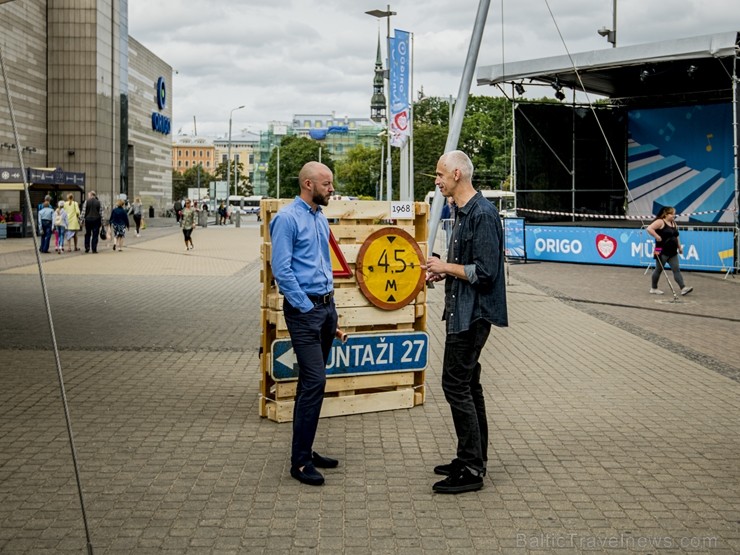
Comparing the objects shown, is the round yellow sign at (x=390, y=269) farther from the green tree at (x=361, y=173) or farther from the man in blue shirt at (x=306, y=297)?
the green tree at (x=361, y=173)

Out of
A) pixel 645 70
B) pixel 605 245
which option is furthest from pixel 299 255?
pixel 645 70

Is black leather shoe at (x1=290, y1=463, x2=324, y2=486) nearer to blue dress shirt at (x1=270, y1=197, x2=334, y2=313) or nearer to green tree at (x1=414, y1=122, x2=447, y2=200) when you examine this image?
blue dress shirt at (x1=270, y1=197, x2=334, y2=313)

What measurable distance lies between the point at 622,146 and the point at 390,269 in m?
24.8

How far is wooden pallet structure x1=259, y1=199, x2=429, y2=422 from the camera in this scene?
696 cm

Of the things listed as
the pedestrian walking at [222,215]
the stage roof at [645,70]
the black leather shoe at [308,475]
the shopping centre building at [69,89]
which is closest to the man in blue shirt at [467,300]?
the black leather shoe at [308,475]

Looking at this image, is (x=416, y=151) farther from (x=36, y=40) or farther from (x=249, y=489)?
(x=249, y=489)

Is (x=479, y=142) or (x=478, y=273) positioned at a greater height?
(x=479, y=142)

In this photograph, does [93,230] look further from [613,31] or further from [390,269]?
[390,269]

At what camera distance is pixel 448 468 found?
555cm

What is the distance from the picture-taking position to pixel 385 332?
7.39 meters

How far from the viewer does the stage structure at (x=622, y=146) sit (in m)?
26.3

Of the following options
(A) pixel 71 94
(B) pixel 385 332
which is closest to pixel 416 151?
(A) pixel 71 94

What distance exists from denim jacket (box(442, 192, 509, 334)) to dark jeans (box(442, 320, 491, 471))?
0.07m

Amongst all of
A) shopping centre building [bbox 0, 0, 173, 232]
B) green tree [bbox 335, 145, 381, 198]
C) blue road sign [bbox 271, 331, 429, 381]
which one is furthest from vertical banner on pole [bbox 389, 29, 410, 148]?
green tree [bbox 335, 145, 381, 198]
